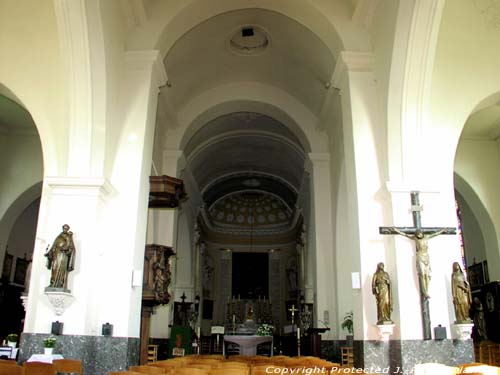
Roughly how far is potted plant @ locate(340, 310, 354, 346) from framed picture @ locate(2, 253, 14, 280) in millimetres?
7848

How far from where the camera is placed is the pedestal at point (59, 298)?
6633 mm

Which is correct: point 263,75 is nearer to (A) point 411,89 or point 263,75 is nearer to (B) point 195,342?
(A) point 411,89

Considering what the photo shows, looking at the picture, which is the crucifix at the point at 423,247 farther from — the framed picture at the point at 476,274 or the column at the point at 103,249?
the framed picture at the point at 476,274

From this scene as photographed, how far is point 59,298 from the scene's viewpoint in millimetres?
6699

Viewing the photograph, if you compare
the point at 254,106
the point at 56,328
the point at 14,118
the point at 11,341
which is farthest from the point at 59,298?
the point at 254,106

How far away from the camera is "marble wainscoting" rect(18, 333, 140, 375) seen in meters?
6.68

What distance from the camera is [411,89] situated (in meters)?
7.58

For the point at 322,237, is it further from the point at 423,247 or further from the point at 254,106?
the point at 423,247

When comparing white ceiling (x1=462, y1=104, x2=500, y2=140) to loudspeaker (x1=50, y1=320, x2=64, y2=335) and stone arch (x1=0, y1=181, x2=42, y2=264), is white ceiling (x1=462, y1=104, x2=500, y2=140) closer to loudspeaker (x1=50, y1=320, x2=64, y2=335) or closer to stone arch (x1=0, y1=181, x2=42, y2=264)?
loudspeaker (x1=50, y1=320, x2=64, y2=335)

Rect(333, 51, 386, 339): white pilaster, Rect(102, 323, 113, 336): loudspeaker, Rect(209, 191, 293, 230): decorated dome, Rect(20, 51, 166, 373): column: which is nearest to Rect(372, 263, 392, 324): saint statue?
Rect(333, 51, 386, 339): white pilaster

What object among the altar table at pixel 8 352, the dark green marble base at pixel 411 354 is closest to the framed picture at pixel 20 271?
the altar table at pixel 8 352

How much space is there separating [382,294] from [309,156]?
5989 millimetres

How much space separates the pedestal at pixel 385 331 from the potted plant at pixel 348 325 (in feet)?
8.98

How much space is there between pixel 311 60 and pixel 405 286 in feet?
19.1
